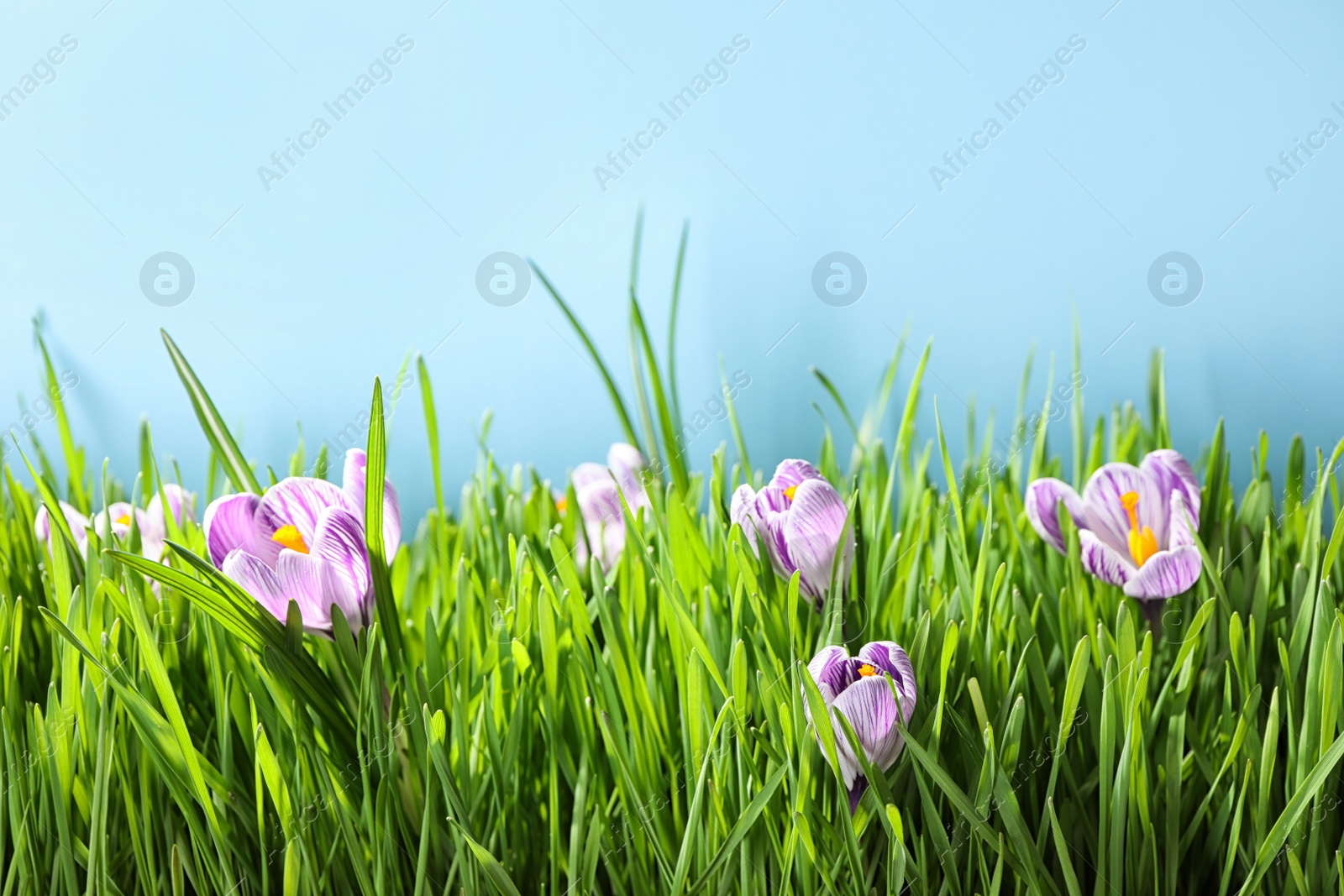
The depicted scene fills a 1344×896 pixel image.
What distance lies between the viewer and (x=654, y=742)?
37cm

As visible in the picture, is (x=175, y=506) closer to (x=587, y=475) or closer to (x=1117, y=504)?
(x=587, y=475)

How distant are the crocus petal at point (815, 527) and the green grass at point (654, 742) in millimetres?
18

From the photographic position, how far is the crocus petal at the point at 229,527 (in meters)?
0.35

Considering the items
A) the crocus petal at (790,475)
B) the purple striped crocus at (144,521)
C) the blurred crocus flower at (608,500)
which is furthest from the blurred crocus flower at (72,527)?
the crocus petal at (790,475)

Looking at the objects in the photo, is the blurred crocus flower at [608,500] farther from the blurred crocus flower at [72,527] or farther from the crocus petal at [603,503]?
the blurred crocus flower at [72,527]

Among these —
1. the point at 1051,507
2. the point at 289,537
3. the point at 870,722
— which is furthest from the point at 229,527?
the point at 1051,507

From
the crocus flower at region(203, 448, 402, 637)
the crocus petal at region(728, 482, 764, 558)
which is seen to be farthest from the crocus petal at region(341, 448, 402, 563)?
the crocus petal at region(728, 482, 764, 558)

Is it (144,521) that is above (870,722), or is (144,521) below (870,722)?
above

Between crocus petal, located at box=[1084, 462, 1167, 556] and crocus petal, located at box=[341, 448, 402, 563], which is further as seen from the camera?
crocus petal, located at box=[1084, 462, 1167, 556]

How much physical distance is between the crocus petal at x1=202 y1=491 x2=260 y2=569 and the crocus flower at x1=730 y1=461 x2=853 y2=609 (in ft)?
0.71

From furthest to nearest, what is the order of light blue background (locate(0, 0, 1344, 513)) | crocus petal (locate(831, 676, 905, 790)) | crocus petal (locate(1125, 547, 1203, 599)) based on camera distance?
1. light blue background (locate(0, 0, 1344, 513))
2. crocus petal (locate(1125, 547, 1203, 599))
3. crocus petal (locate(831, 676, 905, 790))

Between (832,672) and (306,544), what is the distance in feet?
0.77

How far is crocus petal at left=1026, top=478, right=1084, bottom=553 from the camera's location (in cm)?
45

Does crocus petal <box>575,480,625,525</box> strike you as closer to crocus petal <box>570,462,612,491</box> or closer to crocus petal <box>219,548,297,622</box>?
crocus petal <box>570,462,612,491</box>
